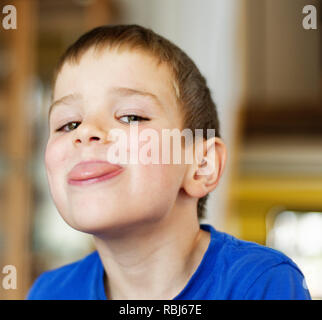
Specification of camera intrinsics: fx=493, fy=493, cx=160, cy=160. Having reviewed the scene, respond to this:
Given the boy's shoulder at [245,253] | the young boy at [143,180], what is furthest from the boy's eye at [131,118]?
the boy's shoulder at [245,253]

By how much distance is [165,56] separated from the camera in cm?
37

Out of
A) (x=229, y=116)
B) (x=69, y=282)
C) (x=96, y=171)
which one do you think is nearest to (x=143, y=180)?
(x=96, y=171)

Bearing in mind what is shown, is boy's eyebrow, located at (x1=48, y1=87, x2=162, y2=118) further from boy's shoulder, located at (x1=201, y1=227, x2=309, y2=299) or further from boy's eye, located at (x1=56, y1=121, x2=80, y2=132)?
boy's shoulder, located at (x1=201, y1=227, x2=309, y2=299)

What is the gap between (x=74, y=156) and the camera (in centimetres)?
33

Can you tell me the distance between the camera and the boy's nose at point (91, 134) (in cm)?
32

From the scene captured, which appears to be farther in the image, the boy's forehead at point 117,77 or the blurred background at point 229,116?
the blurred background at point 229,116

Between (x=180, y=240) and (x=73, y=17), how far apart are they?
50.7 inches

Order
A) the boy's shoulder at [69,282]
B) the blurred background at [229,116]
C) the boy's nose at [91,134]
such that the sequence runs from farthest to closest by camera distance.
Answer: the blurred background at [229,116] → the boy's shoulder at [69,282] → the boy's nose at [91,134]

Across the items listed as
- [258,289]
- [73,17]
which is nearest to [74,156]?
[258,289]

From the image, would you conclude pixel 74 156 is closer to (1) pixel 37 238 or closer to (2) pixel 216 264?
(2) pixel 216 264

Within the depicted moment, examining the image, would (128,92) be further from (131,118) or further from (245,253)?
(245,253)

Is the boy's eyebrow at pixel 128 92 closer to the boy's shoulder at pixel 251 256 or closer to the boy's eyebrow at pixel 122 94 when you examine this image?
the boy's eyebrow at pixel 122 94

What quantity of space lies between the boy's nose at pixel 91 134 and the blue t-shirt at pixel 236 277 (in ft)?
0.45

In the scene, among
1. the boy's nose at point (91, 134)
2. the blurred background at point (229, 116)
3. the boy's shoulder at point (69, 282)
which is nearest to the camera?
the boy's nose at point (91, 134)
